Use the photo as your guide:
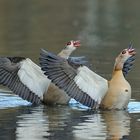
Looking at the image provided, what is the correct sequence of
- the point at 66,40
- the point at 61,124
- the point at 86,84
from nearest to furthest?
the point at 61,124 → the point at 86,84 → the point at 66,40

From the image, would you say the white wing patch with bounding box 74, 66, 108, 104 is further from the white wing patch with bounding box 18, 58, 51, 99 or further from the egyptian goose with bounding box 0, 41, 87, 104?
the white wing patch with bounding box 18, 58, 51, 99

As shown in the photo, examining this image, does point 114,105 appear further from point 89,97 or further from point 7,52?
point 7,52

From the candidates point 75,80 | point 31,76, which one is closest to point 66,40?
point 31,76

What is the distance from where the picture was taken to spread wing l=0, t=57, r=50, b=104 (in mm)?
15078

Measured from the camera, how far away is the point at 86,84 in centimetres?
1457

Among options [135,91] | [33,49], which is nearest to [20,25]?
[33,49]

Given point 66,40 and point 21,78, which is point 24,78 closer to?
point 21,78

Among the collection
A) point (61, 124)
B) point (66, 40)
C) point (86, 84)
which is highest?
point (86, 84)

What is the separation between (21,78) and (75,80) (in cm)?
102

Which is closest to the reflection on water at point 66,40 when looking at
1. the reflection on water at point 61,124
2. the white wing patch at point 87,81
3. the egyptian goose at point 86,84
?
the reflection on water at point 61,124

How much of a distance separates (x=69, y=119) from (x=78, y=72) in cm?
99

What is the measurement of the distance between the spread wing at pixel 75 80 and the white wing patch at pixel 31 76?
1.52 ft

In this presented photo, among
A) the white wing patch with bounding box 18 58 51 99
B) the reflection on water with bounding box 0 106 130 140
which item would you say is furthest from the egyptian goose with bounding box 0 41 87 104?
the reflection on water with bounding box 0 106 130 140

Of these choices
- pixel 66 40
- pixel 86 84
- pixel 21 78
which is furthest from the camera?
pixel 66 40
